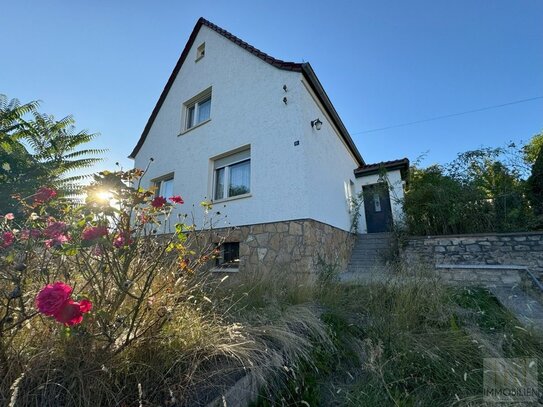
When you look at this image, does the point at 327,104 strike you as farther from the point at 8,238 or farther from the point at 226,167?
the point at 8,238

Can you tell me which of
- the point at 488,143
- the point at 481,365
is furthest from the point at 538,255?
the point at 481,365

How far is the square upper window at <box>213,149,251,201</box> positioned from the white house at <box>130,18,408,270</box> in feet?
0.10

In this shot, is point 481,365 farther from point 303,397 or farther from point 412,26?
point 412,26

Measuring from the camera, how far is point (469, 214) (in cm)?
580

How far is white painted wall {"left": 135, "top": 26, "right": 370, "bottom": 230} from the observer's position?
5.49 metres

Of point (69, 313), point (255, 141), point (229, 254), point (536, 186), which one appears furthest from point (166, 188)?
point (536, 186)

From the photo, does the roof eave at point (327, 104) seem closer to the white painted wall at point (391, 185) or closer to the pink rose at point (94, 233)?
the white painted wall at point (391, 185)

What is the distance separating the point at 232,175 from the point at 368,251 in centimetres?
487

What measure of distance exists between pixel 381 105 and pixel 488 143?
361 centimetres

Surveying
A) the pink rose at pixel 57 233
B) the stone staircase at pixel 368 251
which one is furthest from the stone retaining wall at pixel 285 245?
the pink rose at pixel 57 233

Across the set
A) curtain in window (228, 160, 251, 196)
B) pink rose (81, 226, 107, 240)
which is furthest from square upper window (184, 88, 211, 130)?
pink rose (81, 226, 107, 240)

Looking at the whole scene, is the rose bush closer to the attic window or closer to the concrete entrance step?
the concrete entrance step

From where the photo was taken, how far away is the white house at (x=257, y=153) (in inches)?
212

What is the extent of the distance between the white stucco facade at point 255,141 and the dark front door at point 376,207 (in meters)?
0.70
